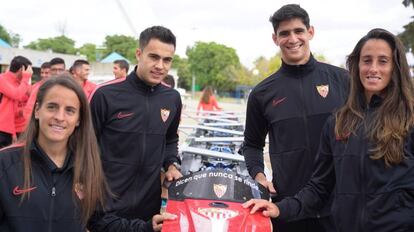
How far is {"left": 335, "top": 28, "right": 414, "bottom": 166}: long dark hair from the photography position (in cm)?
243

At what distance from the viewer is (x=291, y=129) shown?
345 centimetres

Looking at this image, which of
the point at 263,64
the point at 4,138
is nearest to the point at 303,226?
the point at 4,138

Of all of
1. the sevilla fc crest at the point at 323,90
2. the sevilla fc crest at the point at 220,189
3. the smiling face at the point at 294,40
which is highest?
the smiling face at the point at 294,40

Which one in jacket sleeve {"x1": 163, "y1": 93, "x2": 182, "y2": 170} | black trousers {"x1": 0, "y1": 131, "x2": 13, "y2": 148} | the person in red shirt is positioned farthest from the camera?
the person in red shirt

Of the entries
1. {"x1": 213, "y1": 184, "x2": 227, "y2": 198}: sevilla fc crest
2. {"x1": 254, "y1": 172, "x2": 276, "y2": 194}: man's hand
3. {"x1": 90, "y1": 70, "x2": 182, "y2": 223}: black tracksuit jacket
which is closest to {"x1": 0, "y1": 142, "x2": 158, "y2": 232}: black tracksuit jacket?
{"x1": 213, "y1": 184, "x2": 227, "y2": 198}: sevilla fc crest

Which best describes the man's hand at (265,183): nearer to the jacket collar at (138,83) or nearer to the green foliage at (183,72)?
the jacket collar at (138,83)

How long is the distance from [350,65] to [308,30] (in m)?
0.86

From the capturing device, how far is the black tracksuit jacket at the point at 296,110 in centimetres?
341

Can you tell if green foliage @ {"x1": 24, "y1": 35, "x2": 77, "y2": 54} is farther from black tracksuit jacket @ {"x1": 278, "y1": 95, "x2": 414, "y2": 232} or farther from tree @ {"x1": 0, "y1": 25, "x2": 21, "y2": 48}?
black tracksuit jacket @ {"x1": 278, "y1": 95, "x2": 414, "y2": 232}

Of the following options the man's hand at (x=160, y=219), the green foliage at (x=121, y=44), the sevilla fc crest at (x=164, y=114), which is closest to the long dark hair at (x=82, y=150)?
the man's hand at (x=160, y=219)

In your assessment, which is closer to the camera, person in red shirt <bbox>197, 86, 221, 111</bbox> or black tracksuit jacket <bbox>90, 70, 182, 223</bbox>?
black tracksuit jacket <bbox>90, 70, 182, 223</bbox>

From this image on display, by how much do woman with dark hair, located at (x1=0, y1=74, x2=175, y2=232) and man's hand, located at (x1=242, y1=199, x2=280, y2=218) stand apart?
51cm

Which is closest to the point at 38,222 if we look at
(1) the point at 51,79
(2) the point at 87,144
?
(2) the point at 87,144

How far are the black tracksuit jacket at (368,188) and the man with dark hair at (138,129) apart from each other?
139cm
